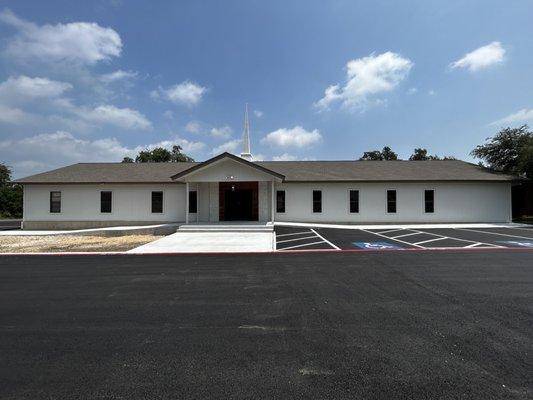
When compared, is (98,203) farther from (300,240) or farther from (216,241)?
(300,240)

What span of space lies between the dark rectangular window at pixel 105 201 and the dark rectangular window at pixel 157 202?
10.0ft

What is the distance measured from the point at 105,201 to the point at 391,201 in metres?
19.5

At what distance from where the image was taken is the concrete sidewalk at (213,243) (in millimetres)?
12305

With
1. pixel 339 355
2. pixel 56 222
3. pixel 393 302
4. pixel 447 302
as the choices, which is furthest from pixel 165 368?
pixel 56 222

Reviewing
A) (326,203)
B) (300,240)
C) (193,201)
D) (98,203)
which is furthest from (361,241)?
(98,203)

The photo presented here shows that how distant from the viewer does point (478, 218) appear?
2169 centimetres

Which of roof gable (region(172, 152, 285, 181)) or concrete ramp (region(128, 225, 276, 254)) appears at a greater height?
roof gable (region(172, 152, 285, 181))

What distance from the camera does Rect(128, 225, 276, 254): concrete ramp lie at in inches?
487

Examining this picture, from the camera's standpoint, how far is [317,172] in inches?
930

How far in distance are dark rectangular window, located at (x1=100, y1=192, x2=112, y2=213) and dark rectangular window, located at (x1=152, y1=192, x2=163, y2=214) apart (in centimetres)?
305

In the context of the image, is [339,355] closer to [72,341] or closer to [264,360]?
[264,360]

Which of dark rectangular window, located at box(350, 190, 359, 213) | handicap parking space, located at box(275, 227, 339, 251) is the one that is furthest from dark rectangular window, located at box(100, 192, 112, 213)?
dark rectangular window, located at box(350, 190, 359, 213)

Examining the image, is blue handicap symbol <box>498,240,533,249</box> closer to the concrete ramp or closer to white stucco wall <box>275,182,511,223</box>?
white stucco wall <box>275,182,511,223</box>

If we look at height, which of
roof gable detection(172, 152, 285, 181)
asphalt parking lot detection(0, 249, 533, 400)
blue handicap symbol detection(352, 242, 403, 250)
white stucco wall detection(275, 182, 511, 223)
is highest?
roof gable detection(172, 152, 285, 181)
